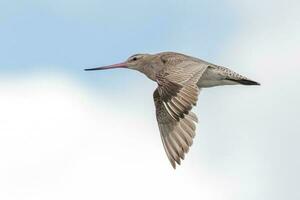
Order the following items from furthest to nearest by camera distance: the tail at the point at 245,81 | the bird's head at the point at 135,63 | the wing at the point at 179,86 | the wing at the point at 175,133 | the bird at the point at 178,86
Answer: the bird's head at the point at 135,63 → the tail at the point at 245,81 → the wing at the point at 175,133 → the bird at the point at 178,86 → the wing at the point at 179,86

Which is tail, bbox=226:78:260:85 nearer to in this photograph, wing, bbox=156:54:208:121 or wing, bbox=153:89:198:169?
wing, bbox=156:54:208:121

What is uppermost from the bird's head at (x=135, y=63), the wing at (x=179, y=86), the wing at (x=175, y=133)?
the bird's head at (x=135, y=63)

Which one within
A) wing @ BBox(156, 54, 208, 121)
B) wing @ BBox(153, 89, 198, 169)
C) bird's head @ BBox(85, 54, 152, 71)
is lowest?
wing @ BBox(153, 89, 198, 169)

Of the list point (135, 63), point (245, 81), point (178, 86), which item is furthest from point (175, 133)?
point (135, 63)

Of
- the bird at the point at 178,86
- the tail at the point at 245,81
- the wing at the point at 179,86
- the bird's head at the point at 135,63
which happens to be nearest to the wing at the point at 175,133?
the bird at the point at 178,86

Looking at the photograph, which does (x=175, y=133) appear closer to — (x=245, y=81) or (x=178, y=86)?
(x=178, y=86)

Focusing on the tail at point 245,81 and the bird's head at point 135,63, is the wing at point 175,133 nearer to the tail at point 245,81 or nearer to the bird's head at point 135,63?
the tail at point 245,81

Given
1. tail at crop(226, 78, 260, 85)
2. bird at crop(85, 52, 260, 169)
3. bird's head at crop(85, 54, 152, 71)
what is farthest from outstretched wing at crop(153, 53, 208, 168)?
bird's head at crop(85, 54, 152, 71)

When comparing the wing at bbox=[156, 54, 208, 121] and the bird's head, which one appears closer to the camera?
the wing at bbox=[156, 54, 208, 121]
